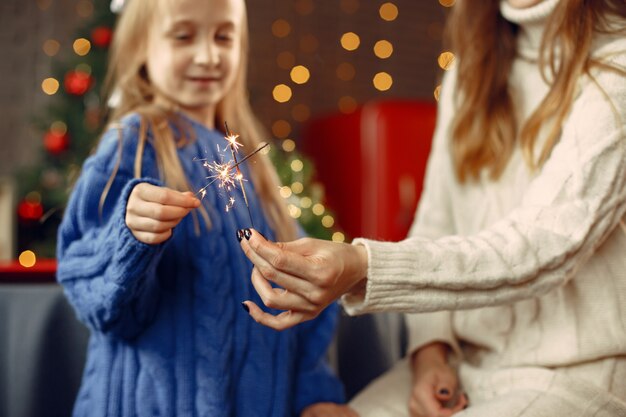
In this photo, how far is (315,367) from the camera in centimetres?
119

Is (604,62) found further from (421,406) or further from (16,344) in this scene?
(16,344)

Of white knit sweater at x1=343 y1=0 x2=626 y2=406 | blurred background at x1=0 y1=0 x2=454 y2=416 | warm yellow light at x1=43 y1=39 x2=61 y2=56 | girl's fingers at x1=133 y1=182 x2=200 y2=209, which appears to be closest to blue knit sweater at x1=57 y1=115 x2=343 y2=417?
girl's fingers at x1=133 y1=182 x2=200 y2=209

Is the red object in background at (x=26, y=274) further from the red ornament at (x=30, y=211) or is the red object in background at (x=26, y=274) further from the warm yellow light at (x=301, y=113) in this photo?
the warm yellow light at (x=301, y=113)

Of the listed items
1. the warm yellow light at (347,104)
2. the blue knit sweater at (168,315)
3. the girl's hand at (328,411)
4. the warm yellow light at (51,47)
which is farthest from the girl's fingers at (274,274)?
the warm yellow light at (347,104)

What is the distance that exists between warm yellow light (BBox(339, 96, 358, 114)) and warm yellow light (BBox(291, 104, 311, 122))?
21 cm

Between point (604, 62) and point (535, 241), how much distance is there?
0.31 meters

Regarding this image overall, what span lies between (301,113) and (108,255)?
303 cm

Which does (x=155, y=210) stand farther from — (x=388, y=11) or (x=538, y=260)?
(x=388, y=11)

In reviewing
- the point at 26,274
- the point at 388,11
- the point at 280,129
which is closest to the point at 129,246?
the point at 26,274

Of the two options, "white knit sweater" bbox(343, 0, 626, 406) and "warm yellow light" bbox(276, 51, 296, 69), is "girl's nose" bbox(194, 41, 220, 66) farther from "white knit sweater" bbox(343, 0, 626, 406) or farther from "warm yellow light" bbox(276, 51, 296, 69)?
"warm yellow light" bbox(276, 51, 296, 69)

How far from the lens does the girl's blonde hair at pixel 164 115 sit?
1.06 m

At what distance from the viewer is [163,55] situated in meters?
1.10

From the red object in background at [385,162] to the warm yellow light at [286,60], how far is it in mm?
595

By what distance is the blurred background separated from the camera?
1.35 metres
